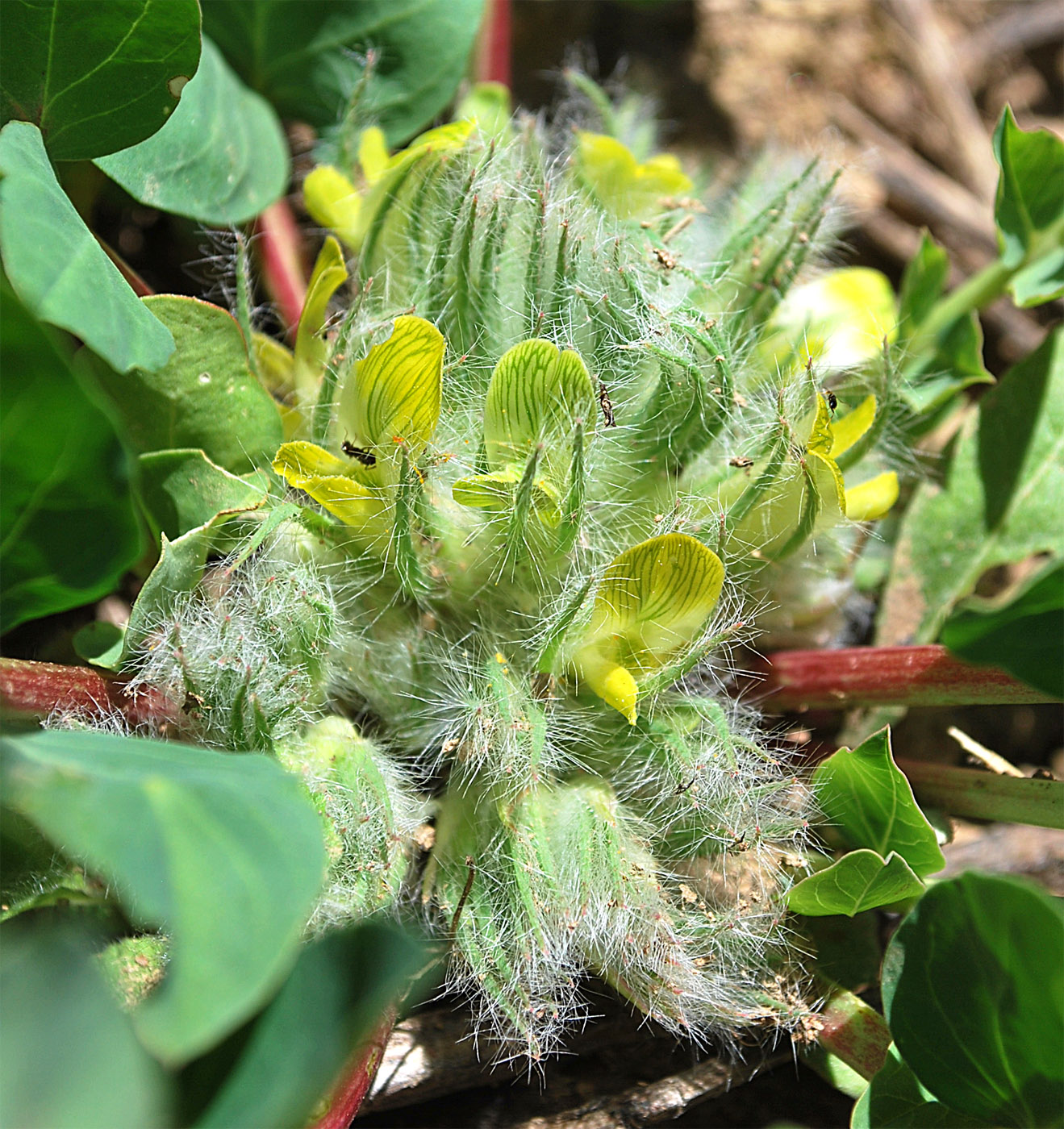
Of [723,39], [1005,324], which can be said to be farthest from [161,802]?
[723,39]

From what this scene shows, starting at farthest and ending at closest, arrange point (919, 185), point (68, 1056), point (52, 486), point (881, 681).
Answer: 1. point (919, 185)
2. point (881, 681)
3. point (52, 486)
4. point (68, 1056)

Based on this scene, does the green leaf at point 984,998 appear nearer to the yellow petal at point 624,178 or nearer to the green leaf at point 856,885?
the green leaf at point 856,885

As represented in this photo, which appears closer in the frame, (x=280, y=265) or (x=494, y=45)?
(x=280, y=265)

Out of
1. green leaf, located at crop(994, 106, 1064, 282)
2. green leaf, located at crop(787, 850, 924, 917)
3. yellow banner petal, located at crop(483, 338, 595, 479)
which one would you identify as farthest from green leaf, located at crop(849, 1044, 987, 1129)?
green leaf, located at crop(994, 106, 1064, 282)

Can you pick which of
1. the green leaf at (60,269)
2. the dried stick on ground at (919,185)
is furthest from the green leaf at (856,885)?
the dried stick on ground at (919,185)

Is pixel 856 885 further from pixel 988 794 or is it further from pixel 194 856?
pixel 194 856

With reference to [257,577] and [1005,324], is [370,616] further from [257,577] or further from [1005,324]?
[1005,324]

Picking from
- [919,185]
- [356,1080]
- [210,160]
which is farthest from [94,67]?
[919,185]
